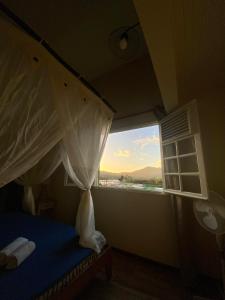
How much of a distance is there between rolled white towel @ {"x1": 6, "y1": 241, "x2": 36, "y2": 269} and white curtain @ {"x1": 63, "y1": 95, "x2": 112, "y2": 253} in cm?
56

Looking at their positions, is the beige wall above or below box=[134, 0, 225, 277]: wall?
below

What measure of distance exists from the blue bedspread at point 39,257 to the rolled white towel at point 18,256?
39 mm

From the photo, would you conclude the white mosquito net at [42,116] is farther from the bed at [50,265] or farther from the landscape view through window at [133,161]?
the landscape view through window at [133,161]

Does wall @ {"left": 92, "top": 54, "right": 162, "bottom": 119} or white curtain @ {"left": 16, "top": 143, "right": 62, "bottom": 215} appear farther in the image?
wall @ {"left": 92, "top": 54, "right": 162, "bottom": 119}

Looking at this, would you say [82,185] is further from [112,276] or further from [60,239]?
[112,276]

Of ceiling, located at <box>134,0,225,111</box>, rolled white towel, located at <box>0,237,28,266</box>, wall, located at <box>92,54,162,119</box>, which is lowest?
rolled white towel, located at <box>0,237,28,266</box>

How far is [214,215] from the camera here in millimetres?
1480

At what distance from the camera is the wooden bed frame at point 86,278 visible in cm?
128

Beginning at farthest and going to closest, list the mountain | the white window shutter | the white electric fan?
1. the mountain
2. the white window shutter
3. the white electric fan

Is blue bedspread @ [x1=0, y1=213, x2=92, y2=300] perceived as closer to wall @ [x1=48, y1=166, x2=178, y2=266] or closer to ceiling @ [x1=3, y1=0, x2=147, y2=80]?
wall @ [x1=48, y1=166, x2=178, y2=266]

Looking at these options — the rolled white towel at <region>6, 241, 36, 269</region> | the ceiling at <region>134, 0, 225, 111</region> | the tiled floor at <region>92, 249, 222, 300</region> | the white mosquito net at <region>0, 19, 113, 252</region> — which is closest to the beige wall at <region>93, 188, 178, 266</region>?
the tiled floor at <region>92, 249, 222, 300</region>

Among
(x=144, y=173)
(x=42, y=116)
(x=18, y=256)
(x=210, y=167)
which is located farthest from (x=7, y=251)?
(x=210, y=167)

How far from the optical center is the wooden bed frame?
50.3 inches

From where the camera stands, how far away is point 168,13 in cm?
92
